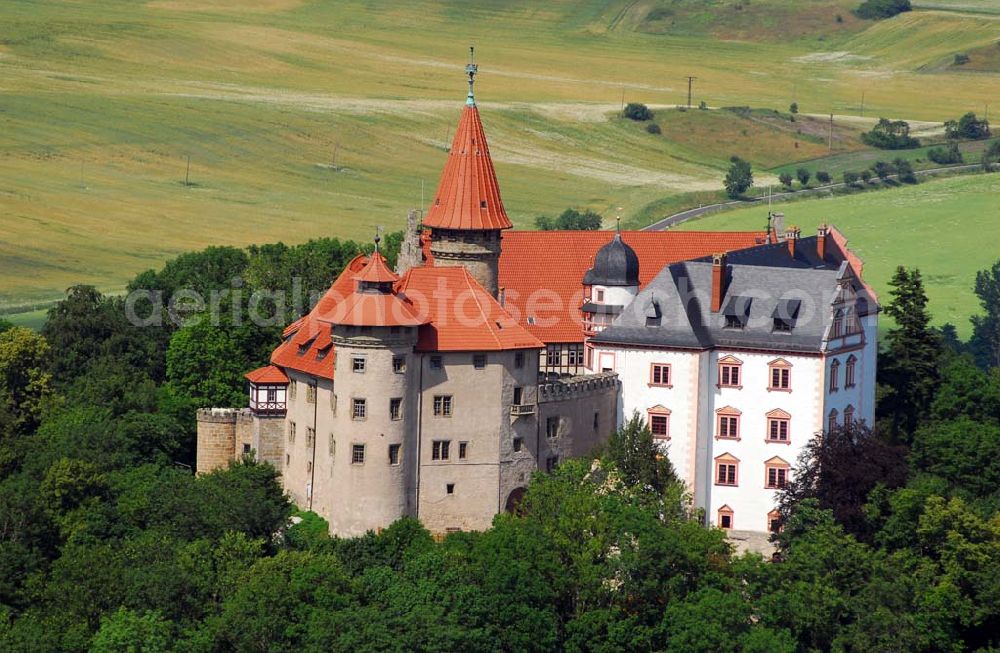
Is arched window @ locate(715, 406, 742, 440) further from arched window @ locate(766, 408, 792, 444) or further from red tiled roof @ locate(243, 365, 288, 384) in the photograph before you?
red tiled roof @ locate(243, 365, 288, 384)

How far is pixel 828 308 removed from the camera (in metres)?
108

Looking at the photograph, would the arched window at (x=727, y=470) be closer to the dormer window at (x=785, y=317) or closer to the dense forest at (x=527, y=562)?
the dense forest at (x=527, y=562)

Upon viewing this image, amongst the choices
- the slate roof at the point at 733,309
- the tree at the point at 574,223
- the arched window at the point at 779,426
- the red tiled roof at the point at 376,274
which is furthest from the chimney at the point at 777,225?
the tree at the point at 574,223

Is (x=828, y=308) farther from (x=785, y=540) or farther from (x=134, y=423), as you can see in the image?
(x=134, y=423)

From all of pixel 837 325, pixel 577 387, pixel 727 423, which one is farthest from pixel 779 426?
pixel 577 387

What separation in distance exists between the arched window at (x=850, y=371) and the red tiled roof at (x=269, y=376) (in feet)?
86.4

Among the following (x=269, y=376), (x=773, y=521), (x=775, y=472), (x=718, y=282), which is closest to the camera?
(x=773, y=521)

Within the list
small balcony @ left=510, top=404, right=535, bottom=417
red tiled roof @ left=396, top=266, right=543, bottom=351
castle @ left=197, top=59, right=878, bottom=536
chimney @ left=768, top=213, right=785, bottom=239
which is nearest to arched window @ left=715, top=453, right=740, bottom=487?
castle @ left=197, top=59, right=878, bottom=536

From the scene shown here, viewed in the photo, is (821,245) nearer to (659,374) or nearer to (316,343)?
(659,374)

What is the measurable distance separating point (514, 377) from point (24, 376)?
1362 inches

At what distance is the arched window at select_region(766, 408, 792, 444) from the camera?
10719 centimetres

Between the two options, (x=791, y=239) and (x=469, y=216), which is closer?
(x=469, y=216)

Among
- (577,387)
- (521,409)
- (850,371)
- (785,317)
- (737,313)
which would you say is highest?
(737,313)

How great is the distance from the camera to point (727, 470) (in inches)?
4267
